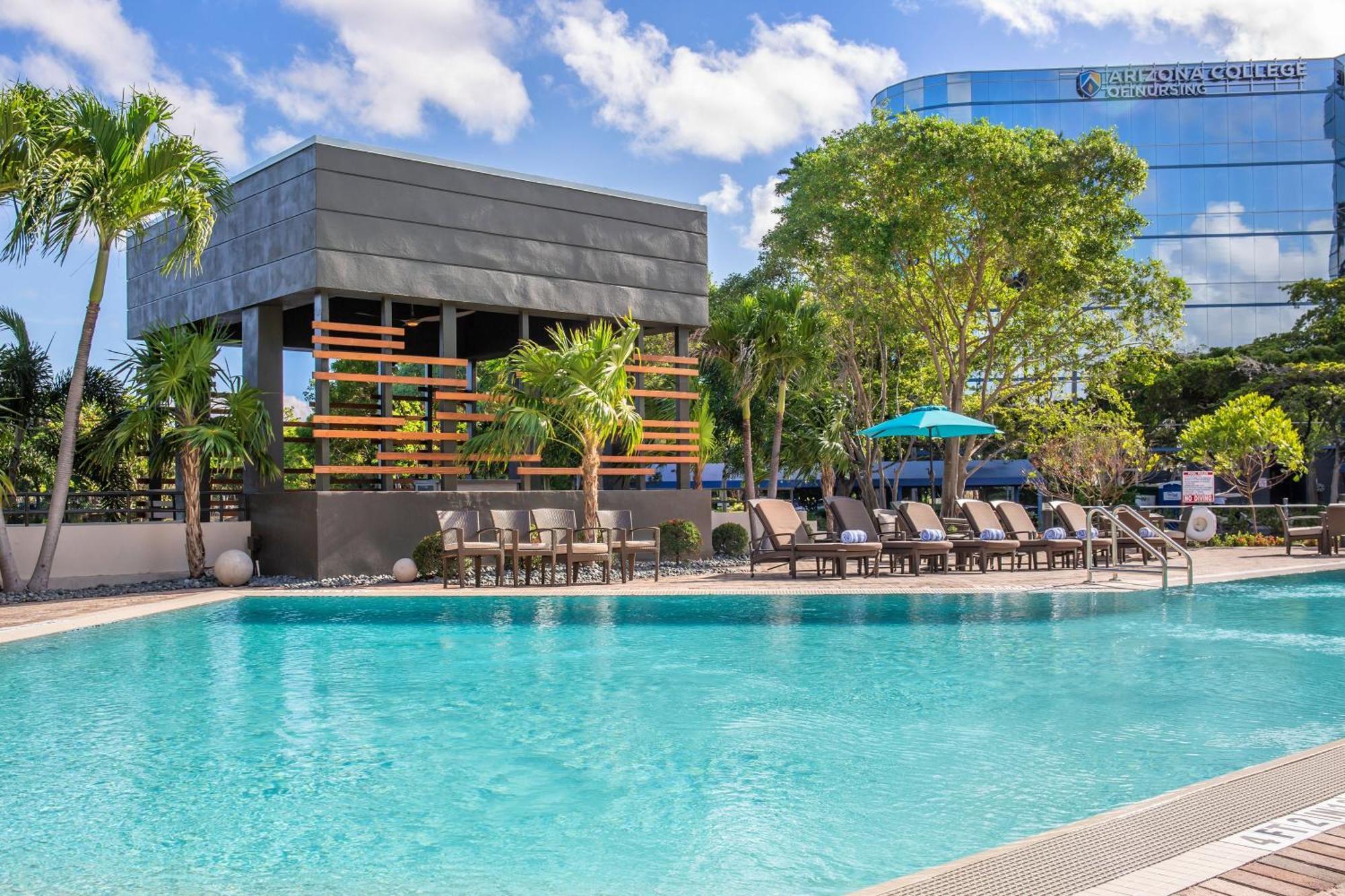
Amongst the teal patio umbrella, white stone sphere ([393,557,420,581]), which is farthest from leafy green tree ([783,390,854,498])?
white stone sphere ([393,557,420,581])

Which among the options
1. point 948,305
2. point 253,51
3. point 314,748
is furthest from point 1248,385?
point 314,748

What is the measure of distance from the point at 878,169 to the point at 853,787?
58.7 feet

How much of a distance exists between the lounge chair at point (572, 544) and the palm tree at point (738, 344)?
775cm

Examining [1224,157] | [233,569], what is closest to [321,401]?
[233,569]

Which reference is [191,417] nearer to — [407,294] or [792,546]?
[407,294]

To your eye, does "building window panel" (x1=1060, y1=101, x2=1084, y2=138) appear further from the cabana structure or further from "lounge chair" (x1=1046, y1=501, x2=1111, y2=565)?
"lounge chair" (x1=1046, y1=501, x2=1111, y2=565)

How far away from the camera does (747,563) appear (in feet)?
56.5

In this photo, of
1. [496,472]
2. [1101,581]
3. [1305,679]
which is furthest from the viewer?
[496,472]

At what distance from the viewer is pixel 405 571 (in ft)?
46.0

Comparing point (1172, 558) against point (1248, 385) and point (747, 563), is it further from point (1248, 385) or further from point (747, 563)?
point (1248, 385)

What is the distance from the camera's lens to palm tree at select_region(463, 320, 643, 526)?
14523 mm

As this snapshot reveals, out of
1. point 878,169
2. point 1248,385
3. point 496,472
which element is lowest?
point 496,472

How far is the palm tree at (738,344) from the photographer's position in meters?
21.5

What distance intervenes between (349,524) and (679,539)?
495 centimetres
